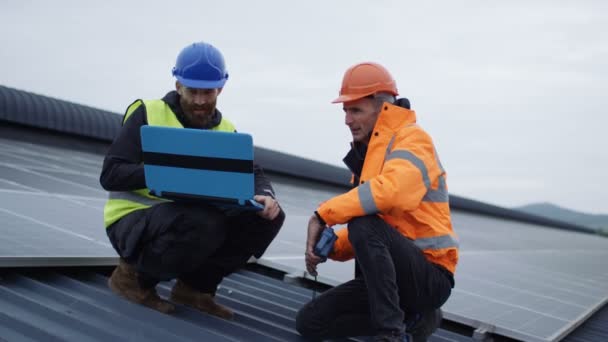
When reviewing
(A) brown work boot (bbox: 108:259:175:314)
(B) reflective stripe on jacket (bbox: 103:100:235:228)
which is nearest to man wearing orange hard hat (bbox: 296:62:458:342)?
(A) brown work boot (bbox: 108:259:175:314)

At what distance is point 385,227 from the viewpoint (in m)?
3.69

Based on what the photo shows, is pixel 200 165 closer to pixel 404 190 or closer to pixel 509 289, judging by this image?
pixel 404 190

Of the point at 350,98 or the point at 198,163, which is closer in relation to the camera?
the point at 198,163

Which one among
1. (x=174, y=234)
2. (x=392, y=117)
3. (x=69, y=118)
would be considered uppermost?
(x=392, y=117)

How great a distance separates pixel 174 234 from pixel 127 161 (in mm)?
494

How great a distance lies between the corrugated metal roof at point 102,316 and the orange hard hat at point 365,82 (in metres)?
1.45

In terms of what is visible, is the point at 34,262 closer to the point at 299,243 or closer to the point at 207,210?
the point at 207,210

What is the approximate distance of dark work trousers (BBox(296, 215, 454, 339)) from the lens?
3602mm

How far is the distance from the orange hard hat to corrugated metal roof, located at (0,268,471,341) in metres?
1.45

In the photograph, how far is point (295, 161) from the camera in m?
18.1

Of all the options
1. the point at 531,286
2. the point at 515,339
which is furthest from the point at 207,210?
the point at 531,286

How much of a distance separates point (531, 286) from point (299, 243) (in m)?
2.25

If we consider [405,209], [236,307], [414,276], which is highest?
[405,209]

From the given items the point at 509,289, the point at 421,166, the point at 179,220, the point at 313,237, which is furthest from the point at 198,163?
the point at 509,289
